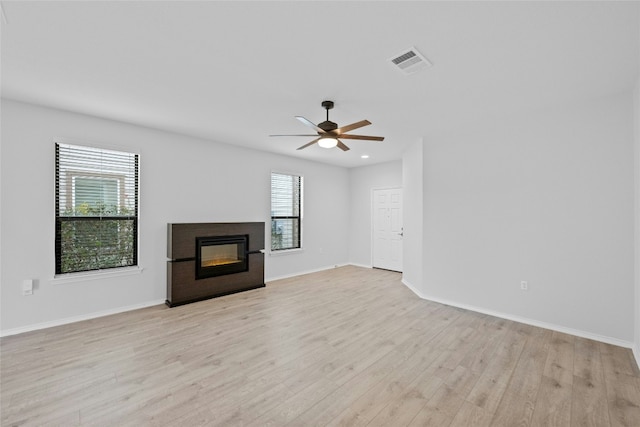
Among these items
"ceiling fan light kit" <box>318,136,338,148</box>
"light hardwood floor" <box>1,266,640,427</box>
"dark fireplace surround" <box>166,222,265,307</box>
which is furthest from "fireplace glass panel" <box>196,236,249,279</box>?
"ceiling fan light kit" <box>318,136,338,148</box>

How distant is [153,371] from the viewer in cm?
252

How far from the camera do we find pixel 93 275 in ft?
12.4

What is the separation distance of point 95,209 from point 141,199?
0.57 m

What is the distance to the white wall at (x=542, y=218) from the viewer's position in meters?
3.10

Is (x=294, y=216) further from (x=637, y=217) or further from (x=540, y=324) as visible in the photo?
(x=637, y=217)

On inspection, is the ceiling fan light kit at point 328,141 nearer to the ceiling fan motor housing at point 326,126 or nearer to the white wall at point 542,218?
the ceiling fan motor housing at point 326,126

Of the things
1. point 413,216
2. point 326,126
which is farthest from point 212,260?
point 413,216

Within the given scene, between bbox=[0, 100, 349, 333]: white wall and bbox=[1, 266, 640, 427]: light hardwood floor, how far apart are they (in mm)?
351

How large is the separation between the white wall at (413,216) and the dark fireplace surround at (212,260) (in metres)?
2.89

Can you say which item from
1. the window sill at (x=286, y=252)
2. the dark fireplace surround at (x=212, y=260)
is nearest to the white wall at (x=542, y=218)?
the window sill at (x=286, y=252)

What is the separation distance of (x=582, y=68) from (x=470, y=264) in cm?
268

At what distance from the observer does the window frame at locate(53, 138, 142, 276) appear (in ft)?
11.7

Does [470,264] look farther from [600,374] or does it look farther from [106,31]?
[106,31]

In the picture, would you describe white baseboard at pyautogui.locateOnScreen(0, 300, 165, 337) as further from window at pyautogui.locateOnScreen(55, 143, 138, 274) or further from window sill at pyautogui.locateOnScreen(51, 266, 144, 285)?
window at pyautogui.locateOnScreen(55, 143, 138, 274)
